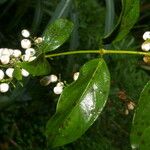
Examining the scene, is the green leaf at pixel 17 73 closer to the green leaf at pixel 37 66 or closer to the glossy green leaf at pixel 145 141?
the green leaf at pixel 37 66

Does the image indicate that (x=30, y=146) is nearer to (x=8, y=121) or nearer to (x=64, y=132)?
(x=8, y=121)

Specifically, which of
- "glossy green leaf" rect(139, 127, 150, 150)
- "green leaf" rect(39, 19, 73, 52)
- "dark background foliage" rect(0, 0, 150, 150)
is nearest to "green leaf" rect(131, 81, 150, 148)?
"glossy green leaf" rect(139, 127, 150, 150)

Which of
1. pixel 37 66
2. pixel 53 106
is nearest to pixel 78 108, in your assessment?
pixel 37 66

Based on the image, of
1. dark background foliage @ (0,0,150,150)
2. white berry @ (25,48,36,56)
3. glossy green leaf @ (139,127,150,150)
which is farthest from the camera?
dark background foliage @ (0,0,150,150)

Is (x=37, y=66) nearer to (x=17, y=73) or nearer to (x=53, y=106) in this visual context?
(x=17, y=73)

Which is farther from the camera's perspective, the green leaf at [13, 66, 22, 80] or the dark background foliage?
the dark background foliage

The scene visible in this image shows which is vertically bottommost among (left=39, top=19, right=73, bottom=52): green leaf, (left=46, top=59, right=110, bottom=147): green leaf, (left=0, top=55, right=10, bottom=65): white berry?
(left=46, top=59, right=110, bottom=147): green leaf

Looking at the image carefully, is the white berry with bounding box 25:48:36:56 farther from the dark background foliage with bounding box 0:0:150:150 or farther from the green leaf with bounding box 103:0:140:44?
the dark background foliage with bounding box 0:0:150:150
